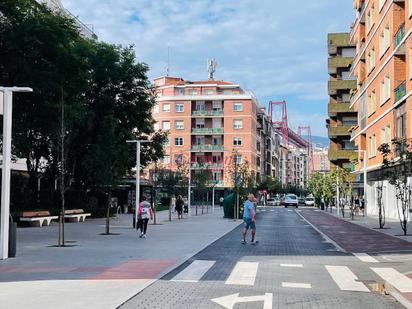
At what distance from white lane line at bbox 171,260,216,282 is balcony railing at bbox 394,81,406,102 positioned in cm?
2618

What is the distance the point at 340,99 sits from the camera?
77875mm

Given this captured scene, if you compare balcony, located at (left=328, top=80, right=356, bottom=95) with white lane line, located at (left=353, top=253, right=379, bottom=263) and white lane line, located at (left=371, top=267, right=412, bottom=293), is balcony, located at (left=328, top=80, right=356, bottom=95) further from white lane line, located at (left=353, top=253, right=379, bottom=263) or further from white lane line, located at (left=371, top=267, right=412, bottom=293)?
white lane line, located at (left=371, top=267, right=412, bottom=293)

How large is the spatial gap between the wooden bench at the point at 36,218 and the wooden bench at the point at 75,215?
345 centimetres

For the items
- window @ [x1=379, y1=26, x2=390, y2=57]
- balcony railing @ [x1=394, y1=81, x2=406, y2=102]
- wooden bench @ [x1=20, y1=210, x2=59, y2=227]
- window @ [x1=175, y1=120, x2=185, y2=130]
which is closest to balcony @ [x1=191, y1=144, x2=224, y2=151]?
window @ [x1=175, y1=120, x2=185, y2=130]

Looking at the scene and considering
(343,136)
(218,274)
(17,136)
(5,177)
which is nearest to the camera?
(218,274)

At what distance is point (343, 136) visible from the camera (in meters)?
76.1

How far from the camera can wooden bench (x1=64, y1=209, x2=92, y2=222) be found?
115 ft

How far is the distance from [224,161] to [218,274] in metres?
84.1

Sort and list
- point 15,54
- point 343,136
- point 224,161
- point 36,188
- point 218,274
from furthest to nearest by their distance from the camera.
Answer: point 224,161 < point 343,136 < point 36,188 < point 15,54 < point 218,274

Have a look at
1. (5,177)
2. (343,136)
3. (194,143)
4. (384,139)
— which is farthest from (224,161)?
(5,177)

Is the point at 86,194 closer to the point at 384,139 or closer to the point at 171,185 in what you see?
the point at 171,185

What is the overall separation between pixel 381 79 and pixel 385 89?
1.51m

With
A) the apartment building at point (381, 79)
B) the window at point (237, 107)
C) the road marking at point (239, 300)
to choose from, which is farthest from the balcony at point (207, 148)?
the road marking at point (239, 300)

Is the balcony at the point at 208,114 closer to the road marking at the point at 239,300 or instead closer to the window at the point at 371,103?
the window at the point at 371,103
